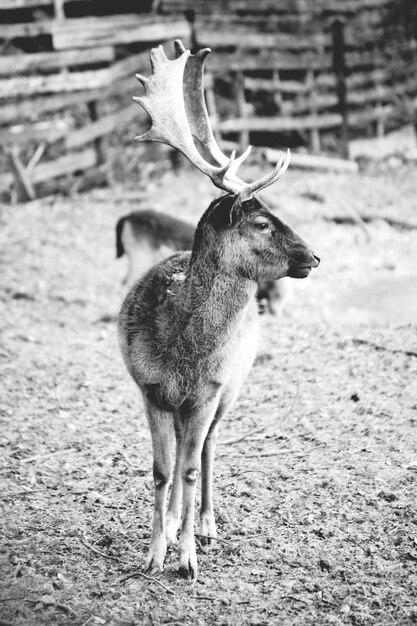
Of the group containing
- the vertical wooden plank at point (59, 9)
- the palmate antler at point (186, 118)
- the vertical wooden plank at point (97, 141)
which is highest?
the vertical wooden plank at point (59, 9)

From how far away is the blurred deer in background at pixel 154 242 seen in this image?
330 inches

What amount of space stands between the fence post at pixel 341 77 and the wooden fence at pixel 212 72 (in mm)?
20

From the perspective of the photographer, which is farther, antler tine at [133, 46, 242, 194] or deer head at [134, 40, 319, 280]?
antler tine at [133, 46, 242, 194]

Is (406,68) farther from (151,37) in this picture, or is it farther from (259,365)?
(259,365)

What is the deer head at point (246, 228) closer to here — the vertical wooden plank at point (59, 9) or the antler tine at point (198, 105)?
the antler tine at point (198, 105)

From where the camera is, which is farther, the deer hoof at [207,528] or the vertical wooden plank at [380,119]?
the vertical wooden plank at [380,119]

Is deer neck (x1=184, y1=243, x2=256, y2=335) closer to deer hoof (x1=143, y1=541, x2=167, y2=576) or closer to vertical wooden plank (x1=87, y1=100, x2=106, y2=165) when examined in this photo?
deer hoof (x1=143, y1=541, x2=167, y2=576)

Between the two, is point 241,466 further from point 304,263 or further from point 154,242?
point 154,242

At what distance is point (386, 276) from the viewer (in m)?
9.12

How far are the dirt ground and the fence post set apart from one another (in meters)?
6.72

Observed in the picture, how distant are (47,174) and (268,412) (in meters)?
7.45

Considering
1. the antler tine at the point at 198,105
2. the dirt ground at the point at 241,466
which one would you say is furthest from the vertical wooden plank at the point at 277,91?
the antler tine at the point at 198,105

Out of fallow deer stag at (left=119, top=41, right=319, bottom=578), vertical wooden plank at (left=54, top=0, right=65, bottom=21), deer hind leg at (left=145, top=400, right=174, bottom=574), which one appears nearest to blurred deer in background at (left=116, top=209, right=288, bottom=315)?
fallow deer stag at (left=119, top=41, right=319, bottom=578)

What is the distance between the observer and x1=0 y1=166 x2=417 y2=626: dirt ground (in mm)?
3562
